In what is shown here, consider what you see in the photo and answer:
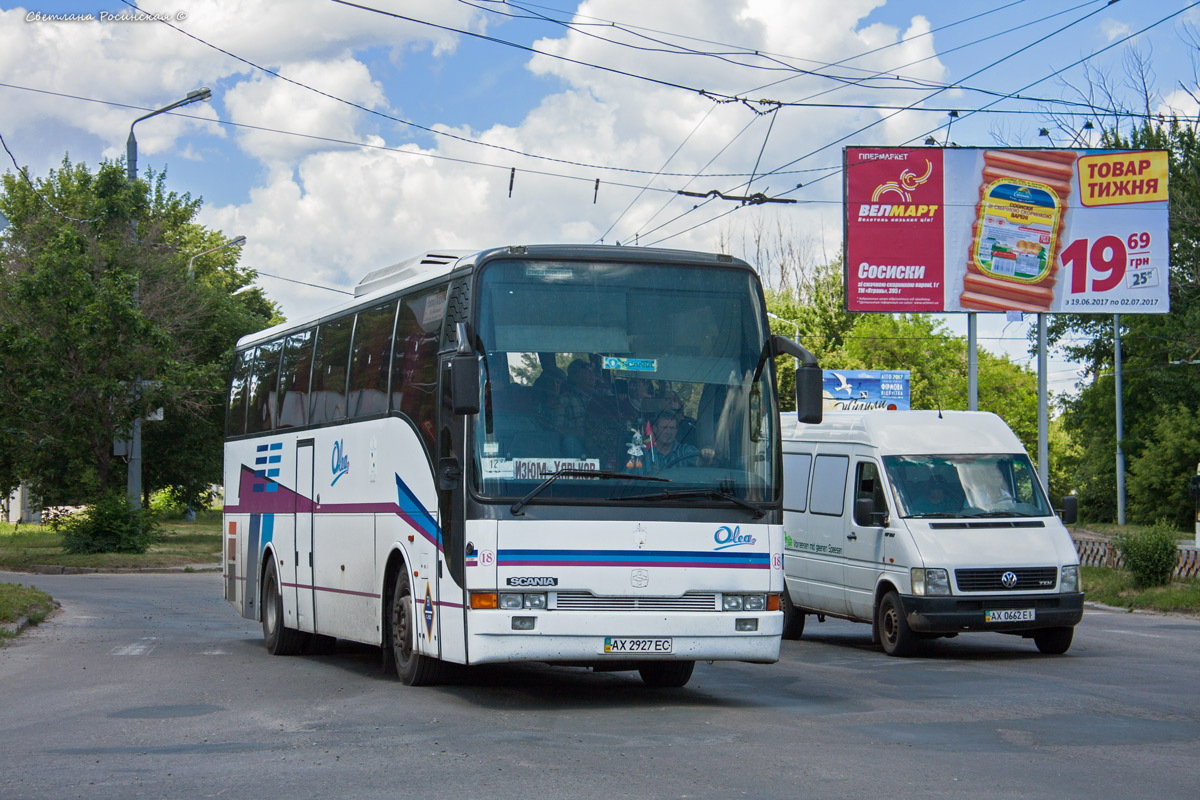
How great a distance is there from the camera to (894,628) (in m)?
15.6

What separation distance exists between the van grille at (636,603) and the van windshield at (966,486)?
5.76 metres

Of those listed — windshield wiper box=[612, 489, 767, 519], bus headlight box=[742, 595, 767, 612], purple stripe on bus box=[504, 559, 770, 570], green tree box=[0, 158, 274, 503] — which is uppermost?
green tree box=[0, 158, 274, 503]

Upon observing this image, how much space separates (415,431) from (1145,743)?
5.75m

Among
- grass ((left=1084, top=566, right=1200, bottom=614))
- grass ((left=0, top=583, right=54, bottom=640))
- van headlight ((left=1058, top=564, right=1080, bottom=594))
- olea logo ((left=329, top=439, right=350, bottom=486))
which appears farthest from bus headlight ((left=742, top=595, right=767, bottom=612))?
grass ((left=1084, top=566, right=1200, bottom=614))

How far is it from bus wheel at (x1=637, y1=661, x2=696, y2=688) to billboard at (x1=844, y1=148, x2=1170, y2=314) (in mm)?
17481

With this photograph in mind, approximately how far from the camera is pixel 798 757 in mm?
8297

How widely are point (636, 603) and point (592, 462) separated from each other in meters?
1.04

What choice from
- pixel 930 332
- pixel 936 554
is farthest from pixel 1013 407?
pixel 936 554

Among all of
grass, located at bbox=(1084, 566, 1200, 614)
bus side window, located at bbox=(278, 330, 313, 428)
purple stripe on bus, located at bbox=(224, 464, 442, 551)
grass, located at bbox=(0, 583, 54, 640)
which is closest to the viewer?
purple stripe on bus, located at bbox=(224, 464, 442, 551)

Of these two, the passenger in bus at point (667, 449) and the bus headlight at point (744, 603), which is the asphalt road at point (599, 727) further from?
the passenger in bus at point (667, 449)

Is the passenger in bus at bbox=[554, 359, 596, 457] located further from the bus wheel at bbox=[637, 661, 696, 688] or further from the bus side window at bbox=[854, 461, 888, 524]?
the bus side window at bbox=[854, 461, 888, 524]

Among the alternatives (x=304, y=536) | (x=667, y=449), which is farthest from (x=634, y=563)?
(x=304, y=536)

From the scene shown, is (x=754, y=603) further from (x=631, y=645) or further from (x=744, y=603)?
(x=631, y=645)

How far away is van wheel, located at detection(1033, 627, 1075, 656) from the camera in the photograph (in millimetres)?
15641
